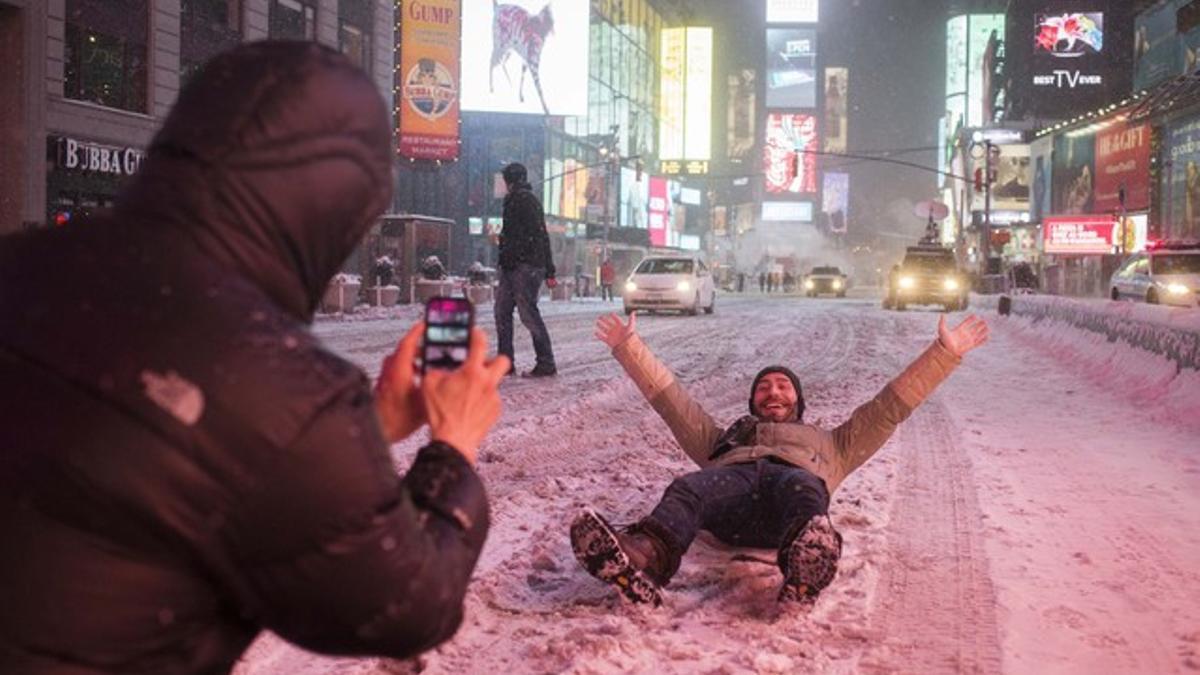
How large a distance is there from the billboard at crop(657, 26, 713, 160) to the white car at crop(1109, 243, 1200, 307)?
8152cm

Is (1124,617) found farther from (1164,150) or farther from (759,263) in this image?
(759,263)

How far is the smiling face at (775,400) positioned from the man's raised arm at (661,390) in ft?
0.75

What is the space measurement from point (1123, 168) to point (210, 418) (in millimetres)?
52915

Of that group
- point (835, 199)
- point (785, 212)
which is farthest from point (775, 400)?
point (835, 199)

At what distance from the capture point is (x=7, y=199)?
75.5 ft

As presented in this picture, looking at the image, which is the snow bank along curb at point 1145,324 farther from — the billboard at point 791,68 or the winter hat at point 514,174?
the billboard at point 791,68

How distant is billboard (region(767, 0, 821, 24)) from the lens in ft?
596

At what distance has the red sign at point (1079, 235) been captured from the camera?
47.1 meters

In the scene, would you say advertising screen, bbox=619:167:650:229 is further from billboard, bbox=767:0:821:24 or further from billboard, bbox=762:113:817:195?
billboard, bbox=767:0:821:24

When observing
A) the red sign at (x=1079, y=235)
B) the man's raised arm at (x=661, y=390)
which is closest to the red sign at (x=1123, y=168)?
the red sign at (x=1079, y=235)

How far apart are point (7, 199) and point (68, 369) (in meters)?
24.8

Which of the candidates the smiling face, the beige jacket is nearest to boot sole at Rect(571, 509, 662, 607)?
the beige jacket

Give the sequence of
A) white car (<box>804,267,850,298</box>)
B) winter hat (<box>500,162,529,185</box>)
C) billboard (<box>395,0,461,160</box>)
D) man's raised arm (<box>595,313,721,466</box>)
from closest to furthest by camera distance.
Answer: man's raised arm (<box>595,313,721,466</box>) < winter hat (<box>500,162,529,185</box>) < billboard (<box>395,0,461,160</box>) < white car (<box>804,267,850,298</box>)

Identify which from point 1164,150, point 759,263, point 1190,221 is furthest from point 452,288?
point 759,263
